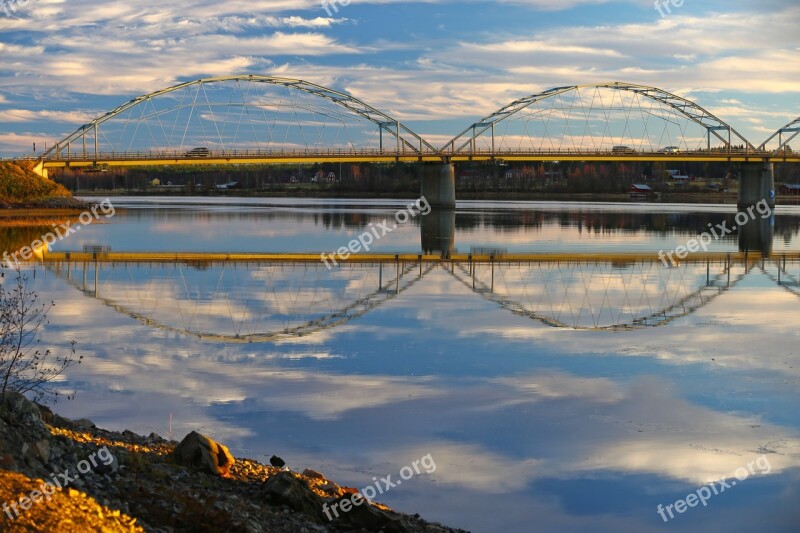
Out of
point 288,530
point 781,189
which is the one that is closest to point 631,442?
point 288,530

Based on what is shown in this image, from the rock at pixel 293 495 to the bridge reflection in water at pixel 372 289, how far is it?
10.8 metres

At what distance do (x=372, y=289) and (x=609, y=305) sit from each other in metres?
7.29

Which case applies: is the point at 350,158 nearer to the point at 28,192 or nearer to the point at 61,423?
the point at 28,192

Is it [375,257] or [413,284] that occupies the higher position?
[375,257]

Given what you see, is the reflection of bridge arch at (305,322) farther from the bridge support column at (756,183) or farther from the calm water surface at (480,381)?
the bridge support column at (756,183)

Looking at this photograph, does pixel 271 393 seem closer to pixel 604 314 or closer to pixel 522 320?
pixel 522 320

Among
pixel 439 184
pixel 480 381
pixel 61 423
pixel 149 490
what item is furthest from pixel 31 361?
pixel 439 184

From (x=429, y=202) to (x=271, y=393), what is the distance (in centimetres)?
9852

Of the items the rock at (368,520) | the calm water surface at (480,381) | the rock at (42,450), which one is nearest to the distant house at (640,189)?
the calm water surface at (480,381)

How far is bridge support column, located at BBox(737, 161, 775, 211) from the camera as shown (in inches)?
4983

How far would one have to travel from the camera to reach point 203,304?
26891mm

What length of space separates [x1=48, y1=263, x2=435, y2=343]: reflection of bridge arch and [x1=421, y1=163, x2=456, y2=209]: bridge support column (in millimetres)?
74878

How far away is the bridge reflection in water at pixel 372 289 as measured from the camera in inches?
958

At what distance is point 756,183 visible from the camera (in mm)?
128125
